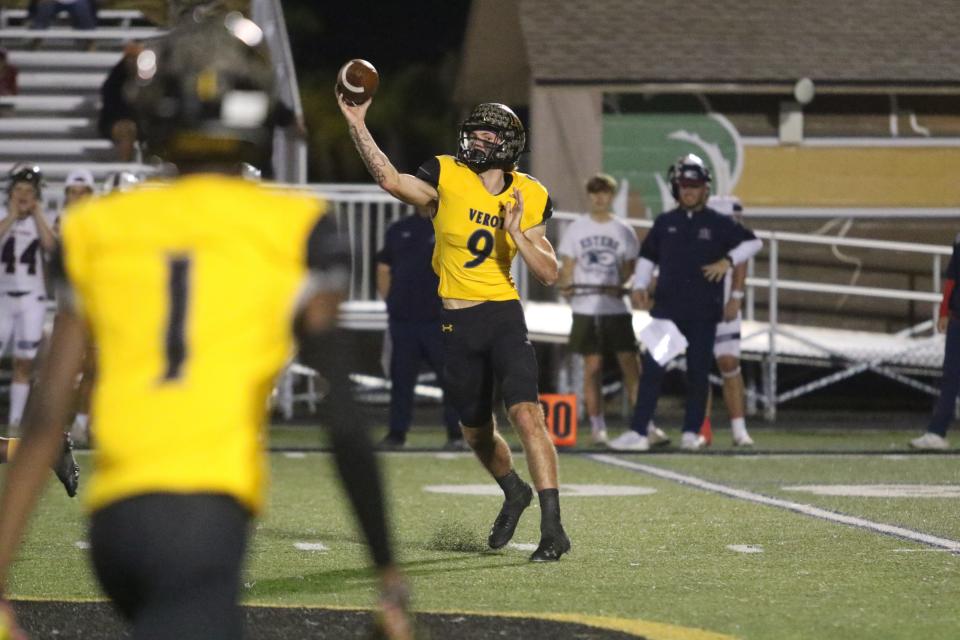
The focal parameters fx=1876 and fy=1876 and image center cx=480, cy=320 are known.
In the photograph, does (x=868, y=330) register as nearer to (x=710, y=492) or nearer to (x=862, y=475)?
(x=862, y=475)

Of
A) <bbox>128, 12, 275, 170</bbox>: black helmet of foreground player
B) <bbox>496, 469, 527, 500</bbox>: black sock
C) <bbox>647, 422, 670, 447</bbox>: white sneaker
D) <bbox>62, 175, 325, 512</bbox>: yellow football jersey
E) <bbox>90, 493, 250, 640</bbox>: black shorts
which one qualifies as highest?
<bbox>128, 12, 275, 170</bbox>: black helmet of foreground player

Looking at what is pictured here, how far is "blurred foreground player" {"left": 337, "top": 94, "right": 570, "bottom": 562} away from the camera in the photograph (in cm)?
Result: 796


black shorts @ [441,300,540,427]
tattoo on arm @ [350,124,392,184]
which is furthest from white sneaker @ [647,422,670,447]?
tattoo on arm @ [350,124,392,184]

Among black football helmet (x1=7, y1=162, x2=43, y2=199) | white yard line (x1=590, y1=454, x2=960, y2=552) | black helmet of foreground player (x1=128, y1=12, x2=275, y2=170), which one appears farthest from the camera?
black football helmet (x1=7, y1=162, x2=43, y2=199)

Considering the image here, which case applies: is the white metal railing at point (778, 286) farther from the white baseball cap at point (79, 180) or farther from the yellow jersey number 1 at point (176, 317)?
the yellow jersey number 1 at point (176, 317)

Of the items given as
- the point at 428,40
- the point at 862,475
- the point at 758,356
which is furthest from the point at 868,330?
the point at 428,40

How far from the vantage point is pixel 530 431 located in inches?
310

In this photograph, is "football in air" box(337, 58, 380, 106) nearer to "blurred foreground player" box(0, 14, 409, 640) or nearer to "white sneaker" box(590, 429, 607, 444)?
"blurred foreground player" box(0, 14, 409, 640)

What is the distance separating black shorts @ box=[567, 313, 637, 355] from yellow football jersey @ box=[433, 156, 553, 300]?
6.60 meters

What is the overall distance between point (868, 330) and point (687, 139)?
2913mm

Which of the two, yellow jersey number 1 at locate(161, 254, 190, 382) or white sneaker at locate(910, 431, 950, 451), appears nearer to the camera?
yellow jersey number 1 at locate(161, 254, 190, 382)

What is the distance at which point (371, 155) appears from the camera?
26.4ft

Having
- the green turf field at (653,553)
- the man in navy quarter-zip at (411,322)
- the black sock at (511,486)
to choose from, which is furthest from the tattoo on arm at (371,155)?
the man in navy quarter-zip at (411,322)

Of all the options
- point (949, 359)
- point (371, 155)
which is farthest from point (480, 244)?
point (949, 359)
